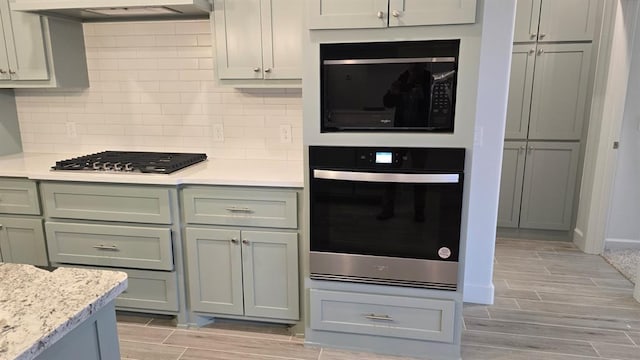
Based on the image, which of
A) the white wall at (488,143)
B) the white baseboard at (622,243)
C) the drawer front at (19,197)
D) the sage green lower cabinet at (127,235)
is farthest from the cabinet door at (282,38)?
the white baseboard at (622,243)

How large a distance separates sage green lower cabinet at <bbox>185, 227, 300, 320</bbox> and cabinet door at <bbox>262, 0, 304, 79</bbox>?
95cm

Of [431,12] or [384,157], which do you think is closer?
[431,12]


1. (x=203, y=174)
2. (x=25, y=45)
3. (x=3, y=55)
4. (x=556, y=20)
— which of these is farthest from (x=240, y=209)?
(x=556, y=20)

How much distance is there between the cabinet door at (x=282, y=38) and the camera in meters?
2.41

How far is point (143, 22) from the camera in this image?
112 inches

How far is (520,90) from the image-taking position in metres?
3.80

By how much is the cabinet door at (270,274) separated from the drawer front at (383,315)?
0.17 m

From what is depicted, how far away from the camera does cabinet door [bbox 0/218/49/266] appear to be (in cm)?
254

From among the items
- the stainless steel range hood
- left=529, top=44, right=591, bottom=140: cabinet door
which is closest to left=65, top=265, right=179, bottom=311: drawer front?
the stainless steel range hood

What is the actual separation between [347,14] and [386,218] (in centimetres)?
98

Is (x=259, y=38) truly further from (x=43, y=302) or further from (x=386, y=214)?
(x=43, y=302)

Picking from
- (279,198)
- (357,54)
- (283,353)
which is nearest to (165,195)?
(279,198)

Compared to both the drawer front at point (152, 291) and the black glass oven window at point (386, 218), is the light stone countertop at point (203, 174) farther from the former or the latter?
the drawer front at point (152, 291)

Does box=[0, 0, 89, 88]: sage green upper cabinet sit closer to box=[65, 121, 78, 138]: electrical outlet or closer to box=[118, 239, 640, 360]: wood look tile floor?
box=[65, 121, 78, 138]: electrical outlet
